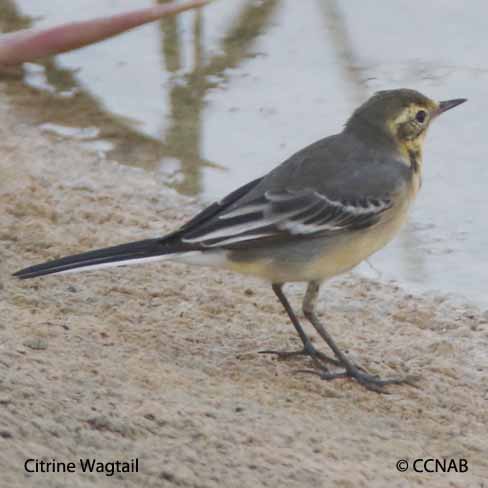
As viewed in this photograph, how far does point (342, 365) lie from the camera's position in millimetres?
6617

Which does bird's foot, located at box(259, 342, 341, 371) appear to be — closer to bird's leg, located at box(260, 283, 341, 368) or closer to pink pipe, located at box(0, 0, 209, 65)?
bird's leg, located at box(260, 283, 341, 368)

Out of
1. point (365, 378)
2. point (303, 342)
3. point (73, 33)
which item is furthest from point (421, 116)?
point (73, 33)

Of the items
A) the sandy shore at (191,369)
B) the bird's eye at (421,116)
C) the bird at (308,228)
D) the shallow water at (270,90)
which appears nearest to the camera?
the sandy shore at (191,369)

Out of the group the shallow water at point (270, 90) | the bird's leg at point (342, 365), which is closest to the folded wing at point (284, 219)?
the bird's leg at point (342, 365)

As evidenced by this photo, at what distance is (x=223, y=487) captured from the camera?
479cm

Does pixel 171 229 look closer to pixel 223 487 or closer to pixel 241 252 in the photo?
pixel 241 252

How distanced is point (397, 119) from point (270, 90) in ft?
10.7

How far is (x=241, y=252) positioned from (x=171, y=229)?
2008mm

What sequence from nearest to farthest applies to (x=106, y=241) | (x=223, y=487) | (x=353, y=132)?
(x=223, y=487) < (x=353, y=132) < (x=106, y=241)

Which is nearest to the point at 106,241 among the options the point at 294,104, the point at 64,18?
the point at 294,104

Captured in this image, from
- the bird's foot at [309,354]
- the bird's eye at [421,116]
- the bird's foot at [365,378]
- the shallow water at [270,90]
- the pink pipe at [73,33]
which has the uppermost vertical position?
the bird's eye at [421,116]

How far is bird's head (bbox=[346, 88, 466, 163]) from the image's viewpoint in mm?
7020

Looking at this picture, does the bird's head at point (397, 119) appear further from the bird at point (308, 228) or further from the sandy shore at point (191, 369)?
the sandy shore at point (191, 369)

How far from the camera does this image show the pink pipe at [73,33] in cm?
994
